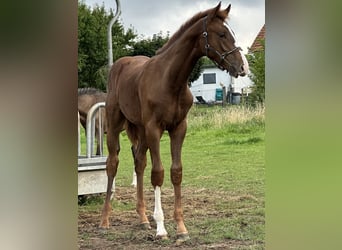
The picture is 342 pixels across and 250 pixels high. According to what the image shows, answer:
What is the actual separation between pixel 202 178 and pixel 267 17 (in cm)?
69

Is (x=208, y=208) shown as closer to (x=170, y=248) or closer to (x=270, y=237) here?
(x=170, y=248)

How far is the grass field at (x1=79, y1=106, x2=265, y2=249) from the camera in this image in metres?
1.50

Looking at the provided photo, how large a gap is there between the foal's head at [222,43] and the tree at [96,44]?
0.89ft

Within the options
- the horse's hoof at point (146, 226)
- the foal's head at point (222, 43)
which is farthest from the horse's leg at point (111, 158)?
the foal's head at point (222, 43)

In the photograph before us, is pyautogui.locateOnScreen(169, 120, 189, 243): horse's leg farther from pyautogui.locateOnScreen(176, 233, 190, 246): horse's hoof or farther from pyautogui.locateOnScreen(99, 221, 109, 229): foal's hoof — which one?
pyautogui.locateOnScreen(99, 221, 109, 229): foal's hoof

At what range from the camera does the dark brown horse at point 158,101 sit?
4.76 feet

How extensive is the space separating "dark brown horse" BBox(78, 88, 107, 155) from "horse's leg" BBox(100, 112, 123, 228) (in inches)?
1.3

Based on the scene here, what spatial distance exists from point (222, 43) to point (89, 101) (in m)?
0.50

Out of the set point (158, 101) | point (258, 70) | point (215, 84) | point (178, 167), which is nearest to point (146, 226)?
point (178, 167)

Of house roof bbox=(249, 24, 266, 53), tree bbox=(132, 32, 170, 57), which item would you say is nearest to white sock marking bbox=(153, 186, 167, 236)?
tree bbox=(132, 32, 170, 57)

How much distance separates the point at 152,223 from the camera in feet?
5.06
